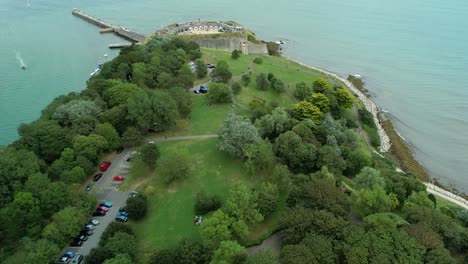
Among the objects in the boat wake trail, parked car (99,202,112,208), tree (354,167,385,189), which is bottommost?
parked car (99,202,112,208)

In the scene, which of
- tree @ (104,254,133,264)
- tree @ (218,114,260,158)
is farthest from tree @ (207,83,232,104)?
tree @ (104,254,133,264)

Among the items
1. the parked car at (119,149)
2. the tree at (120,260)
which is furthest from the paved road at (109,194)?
the tree at (120,260)

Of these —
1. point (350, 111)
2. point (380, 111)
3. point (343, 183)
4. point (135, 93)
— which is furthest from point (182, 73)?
point (380, 111)

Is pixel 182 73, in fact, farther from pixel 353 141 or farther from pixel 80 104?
pixel 353 141

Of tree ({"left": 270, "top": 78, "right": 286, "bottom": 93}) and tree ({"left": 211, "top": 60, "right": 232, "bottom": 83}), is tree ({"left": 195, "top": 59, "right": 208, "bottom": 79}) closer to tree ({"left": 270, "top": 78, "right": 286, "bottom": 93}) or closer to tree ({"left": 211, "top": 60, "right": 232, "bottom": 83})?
tree ({"left": 211, "top": 60, "right": 232, "bottom": 83})

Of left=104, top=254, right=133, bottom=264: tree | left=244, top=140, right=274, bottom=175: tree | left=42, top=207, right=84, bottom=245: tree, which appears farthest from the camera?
left=244, top=140, right=274, bottom=175: tree

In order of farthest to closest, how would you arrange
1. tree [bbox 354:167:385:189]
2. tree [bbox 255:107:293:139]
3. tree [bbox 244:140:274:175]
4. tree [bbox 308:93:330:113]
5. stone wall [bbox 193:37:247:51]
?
stone wall [bbox 193:37:247:51], tree [bbox 308:93:330:113], tree [bbox 255:107:293:139], tree [bbox 244:140:274:175], tree [bbox 354:167:385:189]

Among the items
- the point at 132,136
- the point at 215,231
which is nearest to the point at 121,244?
the point at 215,231
